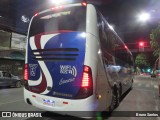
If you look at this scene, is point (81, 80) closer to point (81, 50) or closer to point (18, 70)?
point (81, 50)

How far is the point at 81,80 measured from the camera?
5.90 metres

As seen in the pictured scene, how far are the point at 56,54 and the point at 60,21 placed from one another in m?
0.99

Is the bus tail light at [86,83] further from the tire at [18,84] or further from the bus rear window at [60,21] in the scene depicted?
the tire at [18,84]

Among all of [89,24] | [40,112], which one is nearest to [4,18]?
[40,112]

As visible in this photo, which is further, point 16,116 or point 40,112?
point 40,112

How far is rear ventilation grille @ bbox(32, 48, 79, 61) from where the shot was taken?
6.14 m

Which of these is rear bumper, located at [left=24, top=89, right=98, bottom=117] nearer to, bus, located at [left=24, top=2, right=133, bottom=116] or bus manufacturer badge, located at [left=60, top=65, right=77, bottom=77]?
bus, located at [left=24, top=2, right=133, bottom=116]

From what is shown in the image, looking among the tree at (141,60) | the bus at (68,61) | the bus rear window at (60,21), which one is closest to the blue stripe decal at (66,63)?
the bus at (68,61)

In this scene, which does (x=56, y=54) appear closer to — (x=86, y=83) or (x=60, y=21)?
(x=60, y=21)

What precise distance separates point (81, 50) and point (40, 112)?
127 inches

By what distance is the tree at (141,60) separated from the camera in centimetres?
8700

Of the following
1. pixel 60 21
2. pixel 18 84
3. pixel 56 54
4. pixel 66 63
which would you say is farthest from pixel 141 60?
pixel 66 63

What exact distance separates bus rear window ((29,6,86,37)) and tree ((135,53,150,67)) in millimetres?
82277

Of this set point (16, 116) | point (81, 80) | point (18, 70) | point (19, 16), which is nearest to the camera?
point (81, 80)
